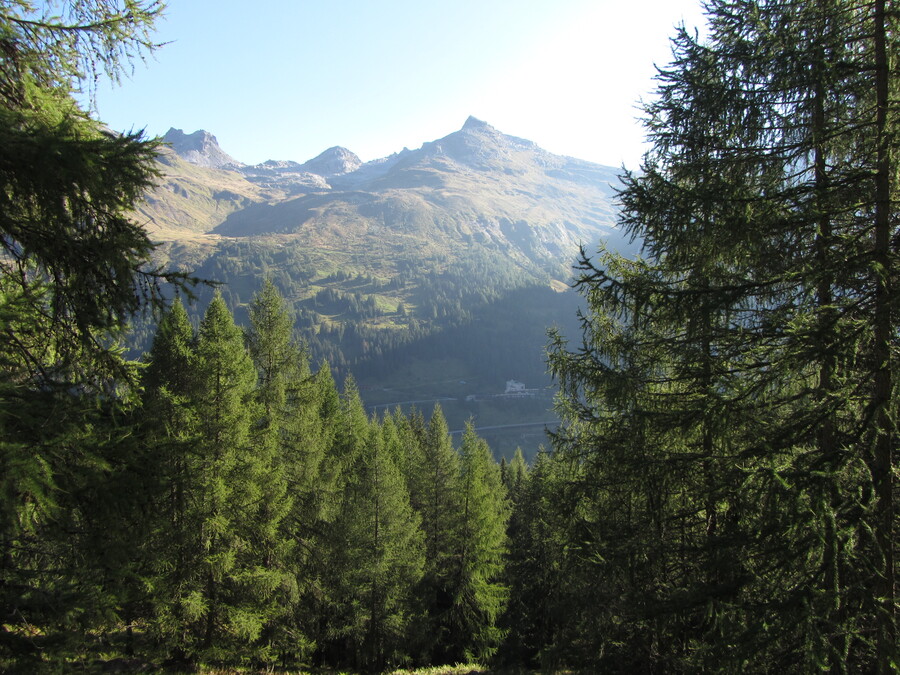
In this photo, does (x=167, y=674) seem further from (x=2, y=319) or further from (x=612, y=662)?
(x=2, y=319)

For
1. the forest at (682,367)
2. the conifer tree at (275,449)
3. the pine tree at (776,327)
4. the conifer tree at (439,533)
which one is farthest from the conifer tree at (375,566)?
the pine tree at (776,327)

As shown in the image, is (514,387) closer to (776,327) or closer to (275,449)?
(275,449)

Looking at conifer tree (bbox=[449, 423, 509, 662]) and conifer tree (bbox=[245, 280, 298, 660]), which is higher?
conifer tree (bbox=[245, 280, 298, 660])

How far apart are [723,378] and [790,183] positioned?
2.70 metres

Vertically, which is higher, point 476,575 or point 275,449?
point 275,449

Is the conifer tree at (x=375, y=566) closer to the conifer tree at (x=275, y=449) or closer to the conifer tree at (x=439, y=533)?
the conifer tree at (x=439, y=533)

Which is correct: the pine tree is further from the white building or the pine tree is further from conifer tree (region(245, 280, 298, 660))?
the white building

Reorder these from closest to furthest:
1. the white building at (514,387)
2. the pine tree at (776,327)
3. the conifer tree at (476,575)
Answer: the pine tree at (776,327)
the conifer tree at (476,575)
the white building at (514,387)

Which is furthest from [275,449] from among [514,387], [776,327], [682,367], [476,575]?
[514,387]

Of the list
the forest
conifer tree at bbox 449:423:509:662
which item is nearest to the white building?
conifer tree at bbox 449:423:509:662

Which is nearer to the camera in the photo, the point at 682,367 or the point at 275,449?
the point at 682,367

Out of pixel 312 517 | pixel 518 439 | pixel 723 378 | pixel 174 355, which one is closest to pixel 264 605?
pixel 312 517

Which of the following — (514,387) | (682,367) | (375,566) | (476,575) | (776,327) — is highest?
(776,327)

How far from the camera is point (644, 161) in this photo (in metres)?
7.60
